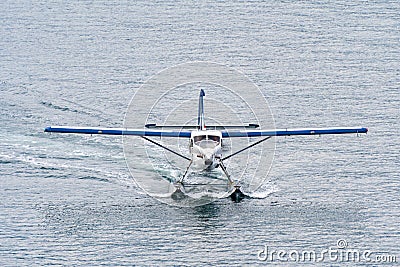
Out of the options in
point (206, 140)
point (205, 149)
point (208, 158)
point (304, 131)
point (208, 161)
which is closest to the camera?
point (208, 158)

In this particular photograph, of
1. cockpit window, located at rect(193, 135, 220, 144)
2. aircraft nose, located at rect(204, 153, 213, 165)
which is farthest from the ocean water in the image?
cockpit window, located at rect(193, 135, 220, 144)

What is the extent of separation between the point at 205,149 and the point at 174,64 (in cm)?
4800

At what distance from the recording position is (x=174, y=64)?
4412 inches

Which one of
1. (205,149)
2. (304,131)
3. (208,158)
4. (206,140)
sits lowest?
(208,158)

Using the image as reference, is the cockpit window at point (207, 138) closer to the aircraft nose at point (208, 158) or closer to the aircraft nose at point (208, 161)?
the aircraft nose at point (208, 158)

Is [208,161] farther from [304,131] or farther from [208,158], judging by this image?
[304,131]

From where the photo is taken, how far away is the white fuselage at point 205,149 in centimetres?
6519

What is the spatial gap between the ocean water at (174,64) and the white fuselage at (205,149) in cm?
352

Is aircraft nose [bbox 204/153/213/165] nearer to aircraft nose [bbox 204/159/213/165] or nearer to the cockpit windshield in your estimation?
aircraft nose [bbox 204/159/213/165]

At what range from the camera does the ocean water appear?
6072cm

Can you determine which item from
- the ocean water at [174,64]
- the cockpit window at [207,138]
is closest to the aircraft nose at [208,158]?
the cockpit window at [207,138]


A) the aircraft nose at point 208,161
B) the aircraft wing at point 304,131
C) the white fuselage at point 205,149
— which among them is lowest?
the aircraft nose at point 208,161

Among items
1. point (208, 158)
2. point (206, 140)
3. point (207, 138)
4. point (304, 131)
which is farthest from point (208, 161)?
point (304, 131)

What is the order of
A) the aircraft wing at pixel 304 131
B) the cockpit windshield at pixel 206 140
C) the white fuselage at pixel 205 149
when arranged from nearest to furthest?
the white fuselage at pixel 205 149 < the cockpit windshield at pixel 206 140 < the aircraft wing at pixel 304 131
